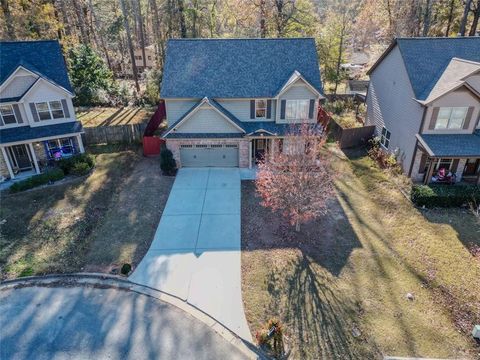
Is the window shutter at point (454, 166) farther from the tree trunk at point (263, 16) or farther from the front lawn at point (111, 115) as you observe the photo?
the front lawn at point (111, 115)

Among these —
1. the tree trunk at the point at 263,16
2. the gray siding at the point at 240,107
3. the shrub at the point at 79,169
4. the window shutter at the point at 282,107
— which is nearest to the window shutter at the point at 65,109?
the shrub at the point at 79,169

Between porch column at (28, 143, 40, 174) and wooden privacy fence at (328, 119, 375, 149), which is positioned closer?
porch column at (28, 143, 40, 174)

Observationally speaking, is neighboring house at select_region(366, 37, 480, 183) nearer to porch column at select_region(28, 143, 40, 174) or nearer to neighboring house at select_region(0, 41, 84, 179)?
neighboring house at select_region(0, 41, 84, 179)

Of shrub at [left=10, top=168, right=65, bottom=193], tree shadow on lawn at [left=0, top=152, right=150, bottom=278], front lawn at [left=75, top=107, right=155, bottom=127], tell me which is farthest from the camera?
front lawn at [left=75, top=107, right=155, bottom=127]

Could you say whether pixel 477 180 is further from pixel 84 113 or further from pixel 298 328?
pixel 84 113

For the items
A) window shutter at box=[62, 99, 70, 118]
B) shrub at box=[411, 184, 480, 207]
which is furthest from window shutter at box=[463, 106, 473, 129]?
window shutter at box=[62, 99, 70, 118]

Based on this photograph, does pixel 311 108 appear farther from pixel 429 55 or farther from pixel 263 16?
pixel 263 16
